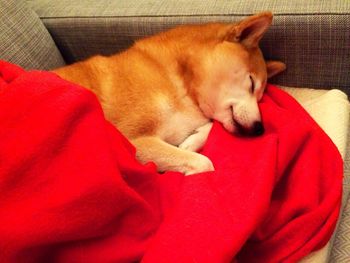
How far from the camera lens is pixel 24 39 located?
131 centimetres

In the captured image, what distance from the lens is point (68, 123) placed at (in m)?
0.74

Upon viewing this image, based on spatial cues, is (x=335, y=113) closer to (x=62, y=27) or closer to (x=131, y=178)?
(x=131, y=178)

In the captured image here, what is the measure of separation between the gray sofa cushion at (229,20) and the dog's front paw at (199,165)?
505 millimetres

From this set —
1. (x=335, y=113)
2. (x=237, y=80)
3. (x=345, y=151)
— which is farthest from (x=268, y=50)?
(x=345, y=151)

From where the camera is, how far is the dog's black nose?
43.0 inches

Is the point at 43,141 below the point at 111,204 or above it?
above

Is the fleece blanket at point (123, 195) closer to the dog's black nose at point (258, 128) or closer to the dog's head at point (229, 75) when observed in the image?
the dog's black nose at point (258, 128)

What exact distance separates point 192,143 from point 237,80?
24cm

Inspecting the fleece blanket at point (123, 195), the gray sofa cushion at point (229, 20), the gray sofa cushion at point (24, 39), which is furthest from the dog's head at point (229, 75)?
the gray sofa cushion at point (24, 39)

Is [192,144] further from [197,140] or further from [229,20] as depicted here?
[229,20]

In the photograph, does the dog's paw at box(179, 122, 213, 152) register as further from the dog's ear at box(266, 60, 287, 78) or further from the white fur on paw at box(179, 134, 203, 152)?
the dog's ear at box(266, 60, 287, 78)

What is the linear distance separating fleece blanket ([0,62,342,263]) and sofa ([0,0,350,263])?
0.17m

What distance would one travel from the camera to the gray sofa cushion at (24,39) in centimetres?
125

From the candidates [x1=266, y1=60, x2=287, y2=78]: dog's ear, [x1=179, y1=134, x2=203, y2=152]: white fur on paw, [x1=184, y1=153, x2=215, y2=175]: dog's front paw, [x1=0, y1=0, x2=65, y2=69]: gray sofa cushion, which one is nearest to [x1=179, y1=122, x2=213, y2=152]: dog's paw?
[x1=179, y1=134, x2=203, y2=152]: white fur on paw
